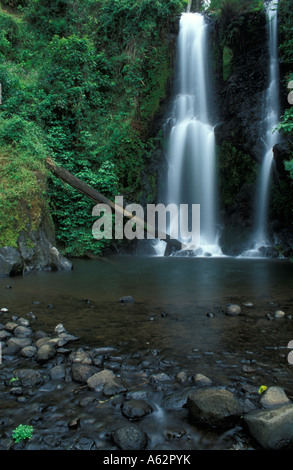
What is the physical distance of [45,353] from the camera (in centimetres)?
337

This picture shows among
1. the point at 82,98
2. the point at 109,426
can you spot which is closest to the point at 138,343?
the point at 109,426

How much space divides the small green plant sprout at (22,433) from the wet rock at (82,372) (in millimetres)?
717

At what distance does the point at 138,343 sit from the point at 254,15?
664 inches

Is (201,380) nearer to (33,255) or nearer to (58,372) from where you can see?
(58,372)

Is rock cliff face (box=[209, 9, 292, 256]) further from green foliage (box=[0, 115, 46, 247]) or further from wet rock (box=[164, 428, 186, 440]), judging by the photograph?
wet rock (box=[164, 428, 186, 440])

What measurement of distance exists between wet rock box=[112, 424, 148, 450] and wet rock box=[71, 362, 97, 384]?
829mm

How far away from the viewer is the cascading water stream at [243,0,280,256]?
12.9 meters

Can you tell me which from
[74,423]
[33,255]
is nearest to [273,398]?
[74,423]

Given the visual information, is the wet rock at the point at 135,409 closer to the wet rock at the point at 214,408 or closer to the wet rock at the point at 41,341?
the wet rock at the point at 214,408

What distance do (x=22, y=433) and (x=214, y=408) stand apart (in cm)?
147

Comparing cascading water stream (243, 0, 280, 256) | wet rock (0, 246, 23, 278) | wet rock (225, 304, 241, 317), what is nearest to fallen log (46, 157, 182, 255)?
wet rock (0, 246, 23, 278)

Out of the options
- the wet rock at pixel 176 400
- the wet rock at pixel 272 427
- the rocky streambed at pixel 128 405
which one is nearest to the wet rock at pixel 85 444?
the rocky streambed at pixel 128 405

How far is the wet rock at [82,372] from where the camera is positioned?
116 inches

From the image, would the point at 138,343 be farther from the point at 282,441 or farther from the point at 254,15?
the point at 254,15
